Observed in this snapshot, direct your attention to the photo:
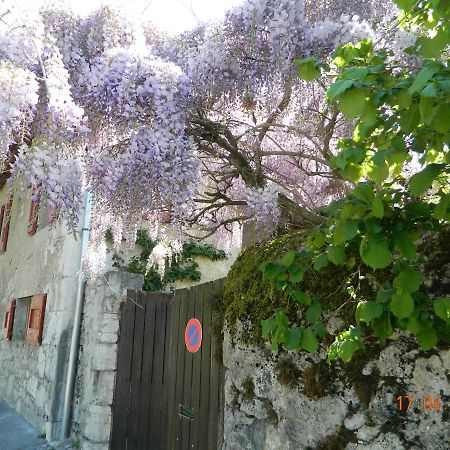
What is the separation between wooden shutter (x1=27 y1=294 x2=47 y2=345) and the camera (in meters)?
5.76

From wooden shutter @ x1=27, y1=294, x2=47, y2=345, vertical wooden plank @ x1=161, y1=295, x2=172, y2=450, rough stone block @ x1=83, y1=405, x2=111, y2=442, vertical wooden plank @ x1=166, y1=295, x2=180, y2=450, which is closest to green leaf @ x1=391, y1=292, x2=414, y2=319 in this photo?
vertical wooden plank @ x1=166, y1=295, x2=180, y2=450

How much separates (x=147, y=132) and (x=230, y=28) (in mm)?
832

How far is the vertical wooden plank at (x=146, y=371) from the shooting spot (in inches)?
159

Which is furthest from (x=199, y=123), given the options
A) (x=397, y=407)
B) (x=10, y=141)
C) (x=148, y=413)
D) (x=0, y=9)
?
(x=148, y=413)

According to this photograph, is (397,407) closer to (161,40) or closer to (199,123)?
(199,123)

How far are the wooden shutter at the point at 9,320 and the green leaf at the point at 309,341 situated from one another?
623 centimetres

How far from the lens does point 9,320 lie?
6.99 meters

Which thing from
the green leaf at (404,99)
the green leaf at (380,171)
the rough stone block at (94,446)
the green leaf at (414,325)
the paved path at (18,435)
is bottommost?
the paved path at (18,435)

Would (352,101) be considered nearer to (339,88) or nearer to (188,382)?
(339,88)

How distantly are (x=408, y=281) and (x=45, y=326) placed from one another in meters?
5.15

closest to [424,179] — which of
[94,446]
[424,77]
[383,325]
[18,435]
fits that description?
[424,77]

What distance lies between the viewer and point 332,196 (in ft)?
13.4

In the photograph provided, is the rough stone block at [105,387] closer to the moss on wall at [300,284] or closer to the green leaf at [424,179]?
the moss on wall at [300,284]

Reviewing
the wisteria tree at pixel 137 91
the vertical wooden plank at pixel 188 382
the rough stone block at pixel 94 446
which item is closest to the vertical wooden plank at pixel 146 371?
the rough stone block at pixel 94 446
